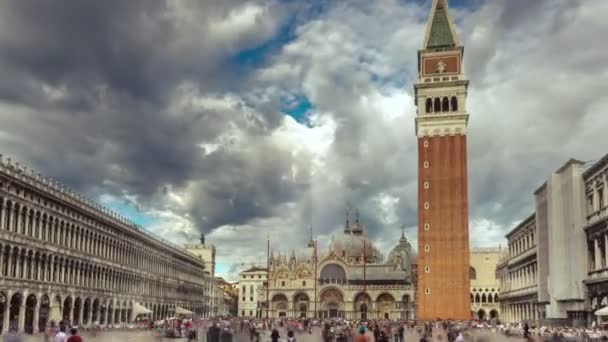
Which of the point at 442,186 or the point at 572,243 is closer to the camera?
the point at 572,243

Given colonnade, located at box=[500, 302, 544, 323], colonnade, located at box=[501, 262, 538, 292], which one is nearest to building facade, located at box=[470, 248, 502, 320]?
colonnade, located at box=[500, 302, 544, 323]

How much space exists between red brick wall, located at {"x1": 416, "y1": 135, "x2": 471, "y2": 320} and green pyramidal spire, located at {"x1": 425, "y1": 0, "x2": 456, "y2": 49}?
1504 centimetres

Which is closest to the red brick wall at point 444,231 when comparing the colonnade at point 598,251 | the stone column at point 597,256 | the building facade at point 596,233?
the building facade at point 596,233

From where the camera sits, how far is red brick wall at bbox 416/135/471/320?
88.5 m

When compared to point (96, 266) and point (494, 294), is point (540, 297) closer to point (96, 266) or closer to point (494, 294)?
point (96, 266)

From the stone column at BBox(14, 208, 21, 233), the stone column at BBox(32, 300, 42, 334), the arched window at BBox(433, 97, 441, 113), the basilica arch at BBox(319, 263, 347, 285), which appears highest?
the arched window at BBox(433, 97, 441, 113)

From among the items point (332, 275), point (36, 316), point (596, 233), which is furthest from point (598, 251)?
point (332, 275)

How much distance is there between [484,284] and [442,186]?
165 feet

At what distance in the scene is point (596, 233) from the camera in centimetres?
4766

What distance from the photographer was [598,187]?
47781mm

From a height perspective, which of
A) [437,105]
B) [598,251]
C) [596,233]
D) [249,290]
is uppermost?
[437,105]

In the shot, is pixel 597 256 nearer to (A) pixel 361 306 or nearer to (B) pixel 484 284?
(A) pixel 361 306

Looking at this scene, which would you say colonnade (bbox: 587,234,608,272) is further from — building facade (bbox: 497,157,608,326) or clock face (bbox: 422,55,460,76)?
clock face (bbox: 422,55,460,76)

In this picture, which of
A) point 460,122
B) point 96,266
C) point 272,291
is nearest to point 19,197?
point 96,266
